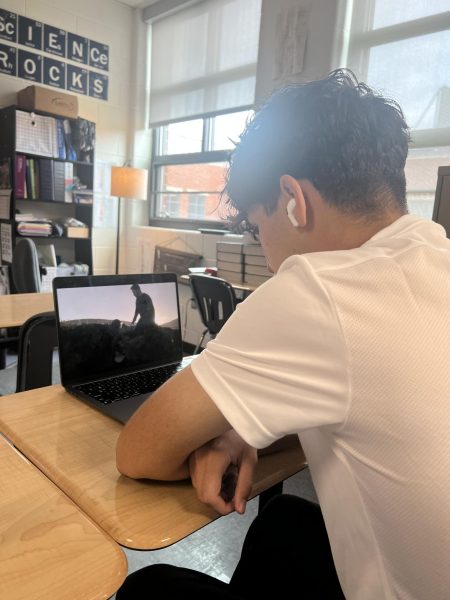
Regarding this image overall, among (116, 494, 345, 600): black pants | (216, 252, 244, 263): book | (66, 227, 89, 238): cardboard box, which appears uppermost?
(66, 227, 89, 238): cardboard box

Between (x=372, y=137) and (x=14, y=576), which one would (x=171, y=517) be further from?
(x=372, y=137)

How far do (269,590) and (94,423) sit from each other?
1.47 feet

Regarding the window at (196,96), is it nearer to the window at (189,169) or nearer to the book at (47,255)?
the window at (189,169)

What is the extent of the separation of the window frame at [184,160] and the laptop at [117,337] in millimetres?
2592

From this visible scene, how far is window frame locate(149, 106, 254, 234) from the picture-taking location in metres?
4.13

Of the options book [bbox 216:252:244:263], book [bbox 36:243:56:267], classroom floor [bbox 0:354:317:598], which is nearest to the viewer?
classroom floor [bbox 0:354:317:598]

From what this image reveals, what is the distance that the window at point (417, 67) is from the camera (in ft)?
8.54

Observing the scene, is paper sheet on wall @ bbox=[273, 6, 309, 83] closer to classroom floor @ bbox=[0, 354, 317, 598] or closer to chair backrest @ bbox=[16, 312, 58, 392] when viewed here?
chair backrest @ bbox=[16, 312, 58, 392]

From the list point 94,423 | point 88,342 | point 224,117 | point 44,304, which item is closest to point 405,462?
point 94,423

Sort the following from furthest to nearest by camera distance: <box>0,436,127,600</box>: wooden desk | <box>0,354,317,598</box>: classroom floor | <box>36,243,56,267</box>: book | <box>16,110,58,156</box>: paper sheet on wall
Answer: <box>36,243,56,267</box>: book → <box>16,110,58,156</box>: paper sheet on wall → <box>0,354,317,598</box>: classroom floor → <box>0,436,127,600</box>: wooden desk

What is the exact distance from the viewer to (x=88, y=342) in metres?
1.05

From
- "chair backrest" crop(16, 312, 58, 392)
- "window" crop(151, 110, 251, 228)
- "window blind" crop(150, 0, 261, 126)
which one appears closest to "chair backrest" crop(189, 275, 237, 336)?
"chair backrest" crop(16, 312, 58, 392)

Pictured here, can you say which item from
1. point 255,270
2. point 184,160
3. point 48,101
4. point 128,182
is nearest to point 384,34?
point 255,270

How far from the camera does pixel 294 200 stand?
0.66 metres
